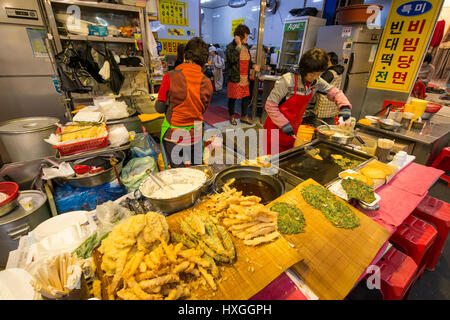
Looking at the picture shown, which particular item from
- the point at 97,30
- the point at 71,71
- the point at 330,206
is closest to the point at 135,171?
the point at 330,206

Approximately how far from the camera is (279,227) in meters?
1.47

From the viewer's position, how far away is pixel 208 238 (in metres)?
1.20

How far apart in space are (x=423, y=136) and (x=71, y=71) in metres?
5.74

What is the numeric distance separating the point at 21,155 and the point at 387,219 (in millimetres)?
3885

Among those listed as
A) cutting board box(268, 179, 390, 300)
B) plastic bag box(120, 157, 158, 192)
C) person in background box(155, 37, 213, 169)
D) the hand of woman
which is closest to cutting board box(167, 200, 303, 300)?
cutting board box(268, 179, 390, 300)

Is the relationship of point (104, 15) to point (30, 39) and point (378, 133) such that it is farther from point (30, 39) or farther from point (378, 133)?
point (378, 133)

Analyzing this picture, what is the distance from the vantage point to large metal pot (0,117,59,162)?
2475mm

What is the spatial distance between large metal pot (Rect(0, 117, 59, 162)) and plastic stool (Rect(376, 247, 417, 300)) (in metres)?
3.79

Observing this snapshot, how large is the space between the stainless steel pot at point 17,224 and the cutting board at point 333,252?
89.8 inches

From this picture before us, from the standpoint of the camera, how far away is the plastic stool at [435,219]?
2.43m

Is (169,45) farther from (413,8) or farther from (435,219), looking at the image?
(435,219)

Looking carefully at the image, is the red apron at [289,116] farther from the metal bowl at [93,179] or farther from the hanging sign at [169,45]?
the hanging sign at [169,45]

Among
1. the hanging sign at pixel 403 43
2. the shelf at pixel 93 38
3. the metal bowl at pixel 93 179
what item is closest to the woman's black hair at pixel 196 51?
the metal bowl at pixel 93 179

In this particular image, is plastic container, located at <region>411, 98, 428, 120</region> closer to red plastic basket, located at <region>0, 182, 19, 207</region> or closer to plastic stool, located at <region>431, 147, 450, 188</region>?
plastic stool, located at <region>431, 147, 450, 188</region>
